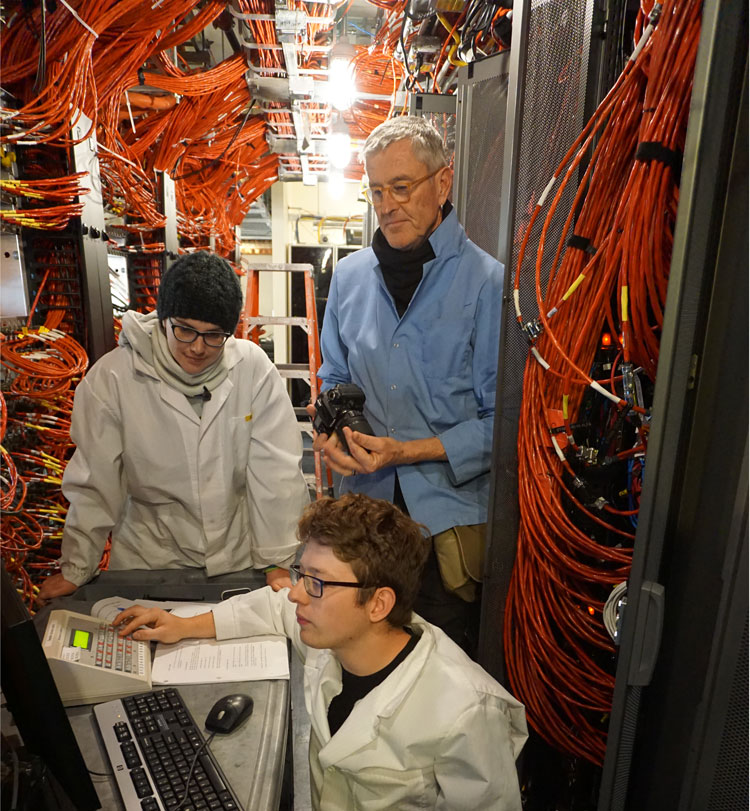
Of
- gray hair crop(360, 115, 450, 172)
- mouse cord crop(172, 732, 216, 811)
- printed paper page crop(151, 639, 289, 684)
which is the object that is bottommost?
printed paper page crop(151, 639, 289, 684)

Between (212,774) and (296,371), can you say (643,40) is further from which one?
(296,371)

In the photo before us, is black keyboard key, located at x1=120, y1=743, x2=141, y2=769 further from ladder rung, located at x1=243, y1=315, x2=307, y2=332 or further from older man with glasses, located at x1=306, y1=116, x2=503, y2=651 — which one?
ladder rung, located at x1=243, y1=315, x2=307, y2=332

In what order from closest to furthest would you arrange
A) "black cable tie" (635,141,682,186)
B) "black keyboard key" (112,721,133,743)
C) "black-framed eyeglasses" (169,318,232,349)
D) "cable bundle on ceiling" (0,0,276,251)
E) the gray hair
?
"black keyboard key" (112,721,133,743) → "black cable tie" (635,141,682,186) → the gray hair → "black-framed eyeglasses" (169,318,232,349) → "cable bundle on ceiling" (0,0,276,251)

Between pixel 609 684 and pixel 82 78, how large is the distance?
2640 millimetres

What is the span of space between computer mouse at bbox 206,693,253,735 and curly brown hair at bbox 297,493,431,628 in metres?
0.30

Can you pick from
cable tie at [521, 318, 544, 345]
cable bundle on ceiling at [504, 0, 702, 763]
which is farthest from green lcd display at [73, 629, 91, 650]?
cable tie at [521, 318, 544, 345]

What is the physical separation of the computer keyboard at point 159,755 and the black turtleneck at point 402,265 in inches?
47.5

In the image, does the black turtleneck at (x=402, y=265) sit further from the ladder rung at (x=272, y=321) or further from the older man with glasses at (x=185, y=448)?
the ladder rung at (x=272, y=321)

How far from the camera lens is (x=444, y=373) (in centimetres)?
164

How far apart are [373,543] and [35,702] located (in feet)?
2.23

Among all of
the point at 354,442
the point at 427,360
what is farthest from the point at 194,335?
the point at 427,360

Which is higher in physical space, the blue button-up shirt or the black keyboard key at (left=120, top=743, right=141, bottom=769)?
the blue button-up shirt

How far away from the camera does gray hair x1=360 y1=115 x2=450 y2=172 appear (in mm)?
1517

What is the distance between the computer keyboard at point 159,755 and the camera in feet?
2.97
